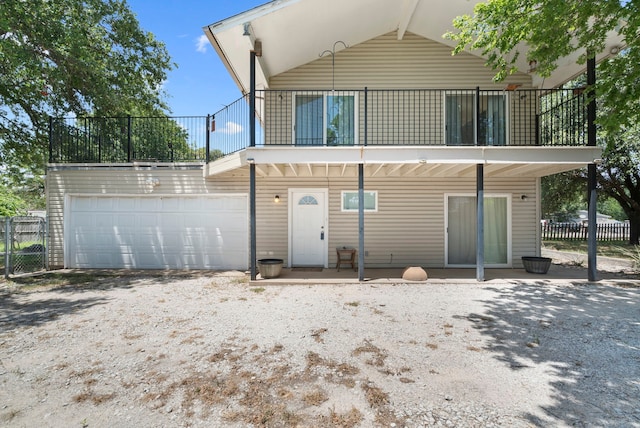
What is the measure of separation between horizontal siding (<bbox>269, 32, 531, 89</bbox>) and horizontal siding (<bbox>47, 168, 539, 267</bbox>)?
2.61 meters

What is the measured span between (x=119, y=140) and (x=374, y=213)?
27.4 feet

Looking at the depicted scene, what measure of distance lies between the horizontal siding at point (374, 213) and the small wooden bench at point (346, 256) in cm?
34

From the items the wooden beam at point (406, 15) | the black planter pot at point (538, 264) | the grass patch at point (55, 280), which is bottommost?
the grass patch at point (55, 280)

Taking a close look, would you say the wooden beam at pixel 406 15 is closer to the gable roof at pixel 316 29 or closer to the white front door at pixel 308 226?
the gable roof at pixel 316 29

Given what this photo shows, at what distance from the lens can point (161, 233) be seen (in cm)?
852

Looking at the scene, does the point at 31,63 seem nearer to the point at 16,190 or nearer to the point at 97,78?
the point at 97,78

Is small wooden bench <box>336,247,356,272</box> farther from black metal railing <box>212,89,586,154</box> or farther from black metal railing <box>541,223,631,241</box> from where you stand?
black metal railing <box>541,223,631,241</box>

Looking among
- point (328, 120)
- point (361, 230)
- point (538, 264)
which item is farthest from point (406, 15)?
point (538, 264)

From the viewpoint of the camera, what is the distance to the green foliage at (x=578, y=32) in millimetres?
4910

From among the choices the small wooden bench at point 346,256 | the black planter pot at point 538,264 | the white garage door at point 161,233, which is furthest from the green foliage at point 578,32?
the white garage door at point 161,233

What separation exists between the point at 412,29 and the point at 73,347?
31.5ft

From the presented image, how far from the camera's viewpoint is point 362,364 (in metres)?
3.21

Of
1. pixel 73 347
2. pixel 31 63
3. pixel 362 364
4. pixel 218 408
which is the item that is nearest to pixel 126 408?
pixel 218 408

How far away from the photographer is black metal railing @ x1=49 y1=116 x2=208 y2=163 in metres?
8.95
